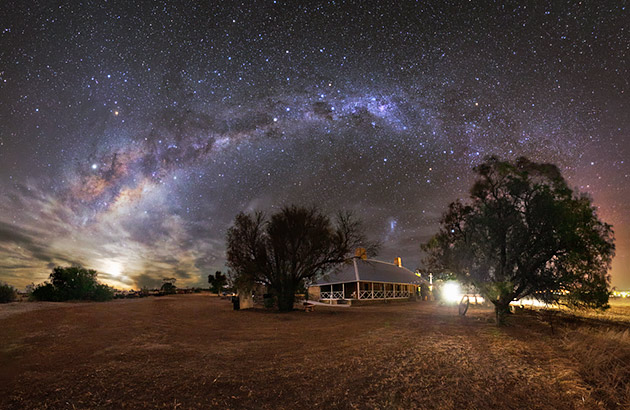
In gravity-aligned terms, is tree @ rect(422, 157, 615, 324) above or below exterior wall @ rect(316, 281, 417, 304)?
above

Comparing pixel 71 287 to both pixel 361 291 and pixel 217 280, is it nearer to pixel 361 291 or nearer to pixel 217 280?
pixel 361 291

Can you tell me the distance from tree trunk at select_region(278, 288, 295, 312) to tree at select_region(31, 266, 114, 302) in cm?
2481

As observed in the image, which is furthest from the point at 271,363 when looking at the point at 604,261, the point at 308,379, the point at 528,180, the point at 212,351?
the point at 604,261

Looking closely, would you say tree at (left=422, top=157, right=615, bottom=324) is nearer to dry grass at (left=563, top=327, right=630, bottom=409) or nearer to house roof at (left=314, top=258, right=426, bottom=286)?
dry grass at (left=563, top=327, right=630, bottom=409)

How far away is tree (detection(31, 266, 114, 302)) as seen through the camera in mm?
31672

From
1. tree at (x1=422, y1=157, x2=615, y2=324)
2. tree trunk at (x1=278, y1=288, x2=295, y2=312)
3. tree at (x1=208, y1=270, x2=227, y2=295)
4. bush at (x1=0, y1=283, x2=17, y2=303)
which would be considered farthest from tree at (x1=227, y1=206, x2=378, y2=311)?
tree at (x1=208, y1=270, x2=227, y2=295)

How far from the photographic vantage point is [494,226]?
17.0 m

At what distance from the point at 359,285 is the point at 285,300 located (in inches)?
621

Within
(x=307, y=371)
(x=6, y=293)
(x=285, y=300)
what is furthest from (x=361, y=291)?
(x=6, y=293)

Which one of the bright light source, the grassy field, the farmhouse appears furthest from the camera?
the bright light source

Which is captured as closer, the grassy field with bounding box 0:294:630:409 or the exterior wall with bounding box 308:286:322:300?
the grassy field with bounding box 0:294:630:409

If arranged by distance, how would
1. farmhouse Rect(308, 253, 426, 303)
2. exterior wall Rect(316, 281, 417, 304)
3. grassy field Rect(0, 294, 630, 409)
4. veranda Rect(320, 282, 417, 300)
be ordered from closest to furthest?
grassy field Rect(0, 294, 630, 409) → farmhouse Rect(308, 253, 426, 303) → veranda Rect(320, 282, 417, 300) → exterior wall Rect(316, 281, 417, 304)

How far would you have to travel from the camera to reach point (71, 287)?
33531 mm

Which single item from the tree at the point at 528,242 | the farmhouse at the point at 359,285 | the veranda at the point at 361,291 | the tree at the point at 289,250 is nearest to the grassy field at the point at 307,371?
the tree at the point at 528,242
